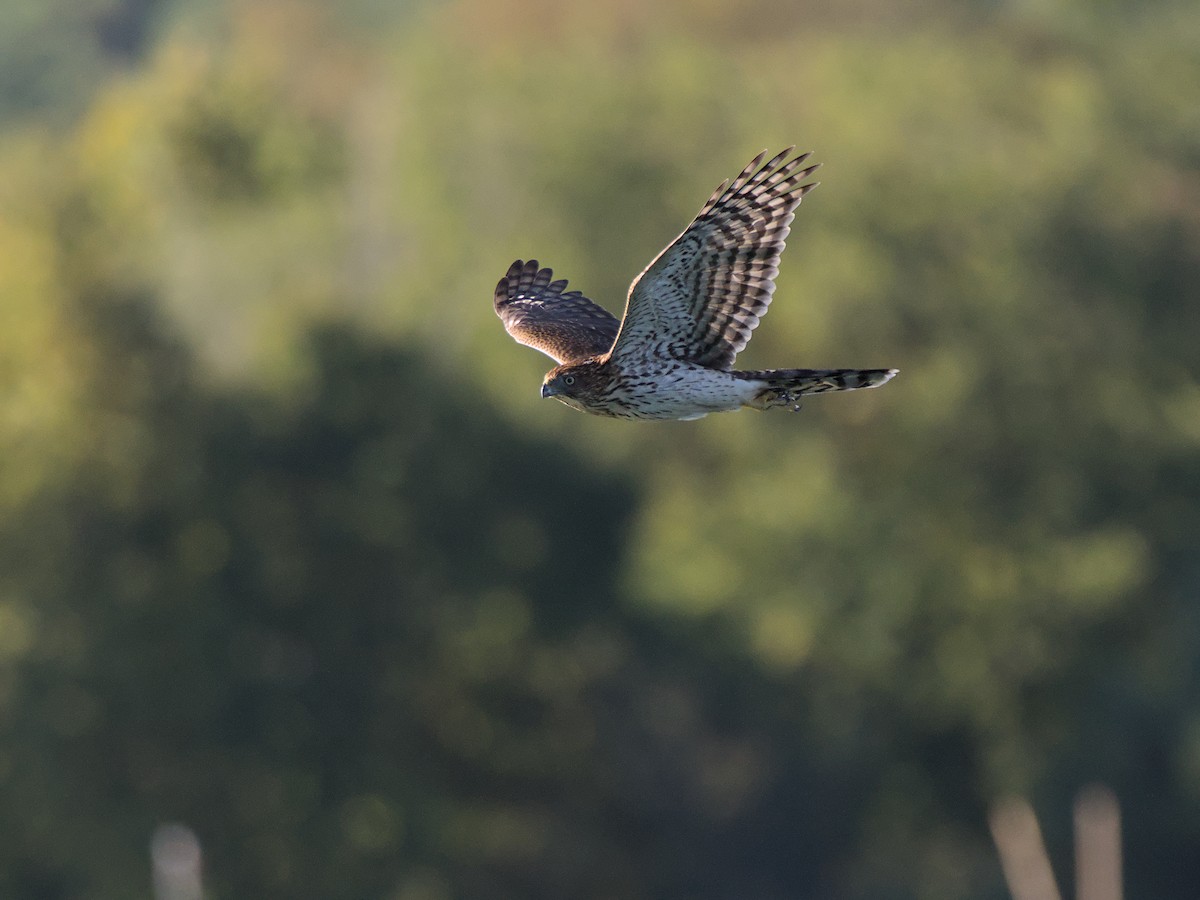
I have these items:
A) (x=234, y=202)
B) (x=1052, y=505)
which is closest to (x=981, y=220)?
(x=1052, y=505)

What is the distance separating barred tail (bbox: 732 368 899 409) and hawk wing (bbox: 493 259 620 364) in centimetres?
133

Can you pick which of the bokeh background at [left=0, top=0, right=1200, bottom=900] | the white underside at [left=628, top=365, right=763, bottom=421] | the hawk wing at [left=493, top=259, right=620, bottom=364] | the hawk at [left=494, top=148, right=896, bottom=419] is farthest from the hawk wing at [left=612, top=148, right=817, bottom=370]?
the bokeh background at [left=0, top=0, right=1200, bottom=900]

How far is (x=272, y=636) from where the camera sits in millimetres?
35531

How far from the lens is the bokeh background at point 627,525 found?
34.2 meters

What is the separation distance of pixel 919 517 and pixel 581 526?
623cm

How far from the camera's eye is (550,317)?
13992 mm

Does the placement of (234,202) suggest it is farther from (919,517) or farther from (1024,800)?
(1024,800)

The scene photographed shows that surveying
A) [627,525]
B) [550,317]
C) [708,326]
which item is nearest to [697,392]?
[708,326]

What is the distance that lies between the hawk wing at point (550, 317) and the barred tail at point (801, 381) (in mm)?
1331

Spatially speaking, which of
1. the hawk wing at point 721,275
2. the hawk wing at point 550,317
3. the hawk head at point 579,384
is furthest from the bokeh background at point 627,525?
the hawk wing at point 721,275

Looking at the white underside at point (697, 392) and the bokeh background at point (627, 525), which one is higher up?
the bokeh background at point (627, 525)

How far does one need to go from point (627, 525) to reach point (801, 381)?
2821 cm

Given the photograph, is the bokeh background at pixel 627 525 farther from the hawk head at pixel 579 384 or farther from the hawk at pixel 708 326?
the hawk at pixel 708 326

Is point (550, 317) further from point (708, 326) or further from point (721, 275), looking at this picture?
point (721, 275)
